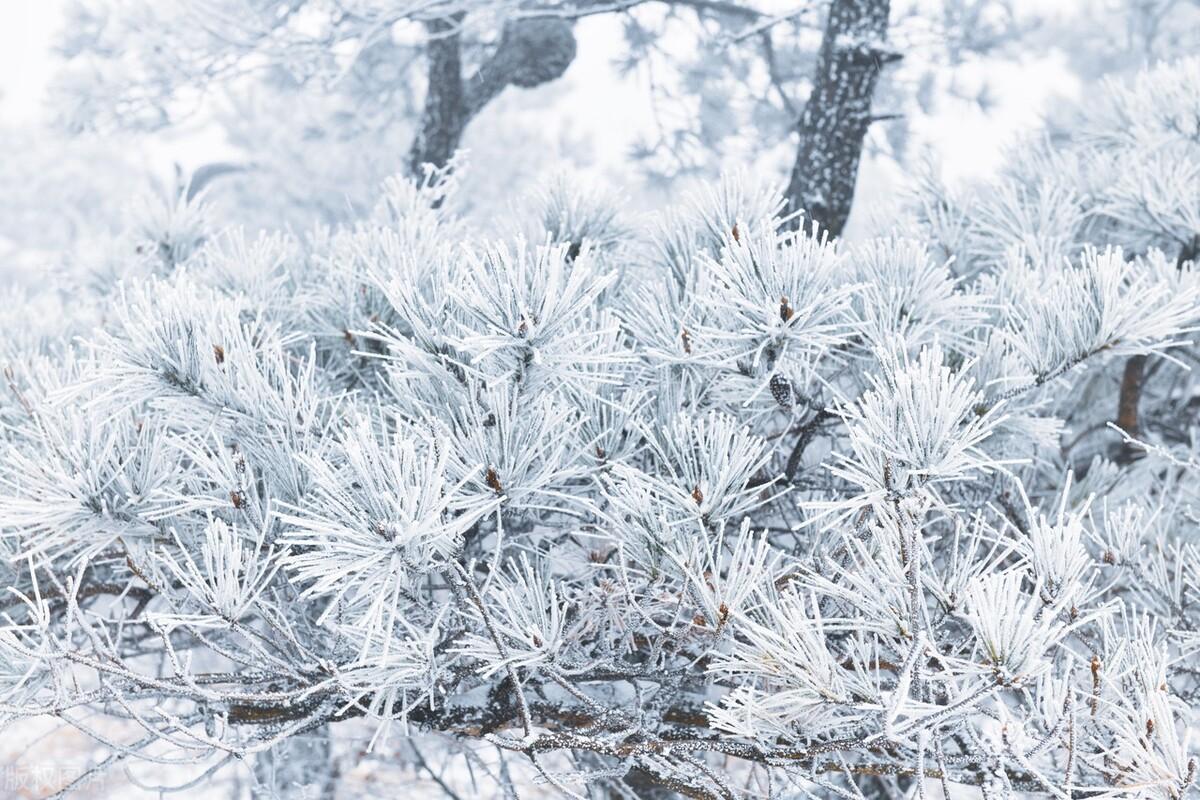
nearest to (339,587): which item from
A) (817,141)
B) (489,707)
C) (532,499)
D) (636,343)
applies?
(532,499)

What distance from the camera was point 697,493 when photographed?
1.16 metres

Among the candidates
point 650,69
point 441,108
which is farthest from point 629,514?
point 650,69

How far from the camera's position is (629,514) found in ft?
4.05

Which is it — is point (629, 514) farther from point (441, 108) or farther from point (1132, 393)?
point (441, 108)

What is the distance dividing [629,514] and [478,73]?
9.09 feet

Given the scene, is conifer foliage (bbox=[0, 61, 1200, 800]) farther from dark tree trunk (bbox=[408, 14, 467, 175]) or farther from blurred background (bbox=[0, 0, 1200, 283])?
dark tree trunk (bbox=[408, 14, 467, 175])

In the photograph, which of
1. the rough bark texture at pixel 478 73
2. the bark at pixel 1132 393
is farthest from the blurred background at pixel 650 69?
the bark at pixel 1132 393

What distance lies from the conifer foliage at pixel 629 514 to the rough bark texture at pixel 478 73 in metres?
1.93

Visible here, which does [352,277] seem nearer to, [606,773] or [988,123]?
[606,773]

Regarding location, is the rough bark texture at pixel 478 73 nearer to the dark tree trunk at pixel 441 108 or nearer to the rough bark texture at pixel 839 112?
the dark tree trunk at pixel 441 108

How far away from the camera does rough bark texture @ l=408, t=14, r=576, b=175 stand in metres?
3.45

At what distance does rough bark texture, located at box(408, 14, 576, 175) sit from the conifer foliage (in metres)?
1.93

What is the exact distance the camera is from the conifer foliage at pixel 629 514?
1.02m

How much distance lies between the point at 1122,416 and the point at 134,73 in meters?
3.27
